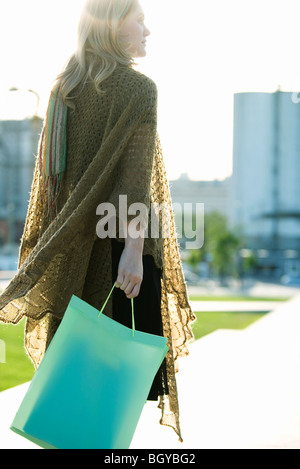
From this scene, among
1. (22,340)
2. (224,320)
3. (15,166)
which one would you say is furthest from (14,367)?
(15,166)

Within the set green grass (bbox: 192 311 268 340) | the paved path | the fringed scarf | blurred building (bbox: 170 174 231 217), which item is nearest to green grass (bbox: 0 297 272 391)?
green grass (bbox: 192 311 268 340)

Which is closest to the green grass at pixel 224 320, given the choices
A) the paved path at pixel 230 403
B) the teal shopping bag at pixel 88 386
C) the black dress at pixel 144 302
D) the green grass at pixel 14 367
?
the green grass at pixel 14 367

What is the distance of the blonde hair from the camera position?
1.91m

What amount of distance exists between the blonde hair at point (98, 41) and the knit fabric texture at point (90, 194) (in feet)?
0.10

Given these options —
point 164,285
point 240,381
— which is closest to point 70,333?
point 164,285

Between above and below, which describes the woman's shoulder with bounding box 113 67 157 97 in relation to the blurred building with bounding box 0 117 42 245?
below

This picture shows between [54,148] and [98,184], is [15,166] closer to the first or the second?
[54,148]

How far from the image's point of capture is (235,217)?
82.1 metres

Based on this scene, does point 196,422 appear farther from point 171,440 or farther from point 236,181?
point 236,181

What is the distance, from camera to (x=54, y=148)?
196 centimetres

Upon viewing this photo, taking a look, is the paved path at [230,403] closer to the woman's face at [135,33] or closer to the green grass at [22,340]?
the green grass at [22,340]

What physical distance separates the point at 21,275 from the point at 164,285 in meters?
0.45

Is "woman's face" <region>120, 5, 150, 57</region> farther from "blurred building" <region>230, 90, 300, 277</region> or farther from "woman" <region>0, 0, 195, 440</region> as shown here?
"blurred building" <region>230, 90, 300, 277</region>

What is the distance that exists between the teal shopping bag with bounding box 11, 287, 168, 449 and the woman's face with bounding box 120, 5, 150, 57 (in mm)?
788
